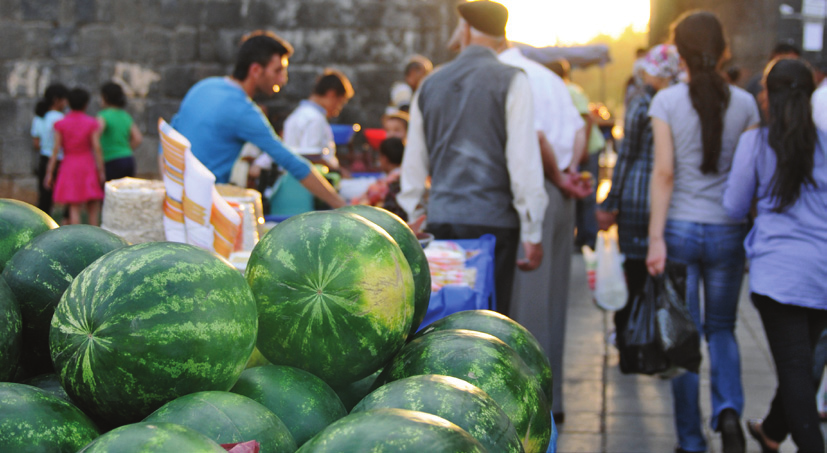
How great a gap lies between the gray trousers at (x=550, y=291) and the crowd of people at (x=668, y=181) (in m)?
0.01

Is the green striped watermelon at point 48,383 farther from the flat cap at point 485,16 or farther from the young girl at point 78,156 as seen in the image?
the young girl at point 78,156

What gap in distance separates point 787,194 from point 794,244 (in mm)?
218

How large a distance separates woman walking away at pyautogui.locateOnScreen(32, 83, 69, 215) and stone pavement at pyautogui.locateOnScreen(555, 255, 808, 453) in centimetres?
678

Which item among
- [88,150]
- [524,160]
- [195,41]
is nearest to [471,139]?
[524,160]

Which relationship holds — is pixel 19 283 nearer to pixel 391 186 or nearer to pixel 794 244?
pixel 794 244

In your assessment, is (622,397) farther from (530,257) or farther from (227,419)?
(227,419)

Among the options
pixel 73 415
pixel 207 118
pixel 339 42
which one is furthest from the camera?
pixel 339 42

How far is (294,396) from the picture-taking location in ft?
4.68

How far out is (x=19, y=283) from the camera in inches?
62.2

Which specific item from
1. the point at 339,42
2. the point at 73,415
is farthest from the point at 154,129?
the point at 73,415

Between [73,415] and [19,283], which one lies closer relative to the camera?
[73,415]

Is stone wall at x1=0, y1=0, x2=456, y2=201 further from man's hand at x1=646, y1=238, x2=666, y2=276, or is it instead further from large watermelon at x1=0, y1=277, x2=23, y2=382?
large watermelon at x1=0, y1=277, x2=23, y2=382

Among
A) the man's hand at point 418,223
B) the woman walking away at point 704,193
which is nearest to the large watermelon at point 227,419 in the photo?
the man's hand at point 418,223

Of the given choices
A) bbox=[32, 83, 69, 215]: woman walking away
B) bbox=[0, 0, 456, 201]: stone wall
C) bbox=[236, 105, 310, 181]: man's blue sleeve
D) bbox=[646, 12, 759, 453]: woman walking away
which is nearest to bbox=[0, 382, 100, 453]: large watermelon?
bbox=[236, 105, 310, 181]: man's blue sleeve
